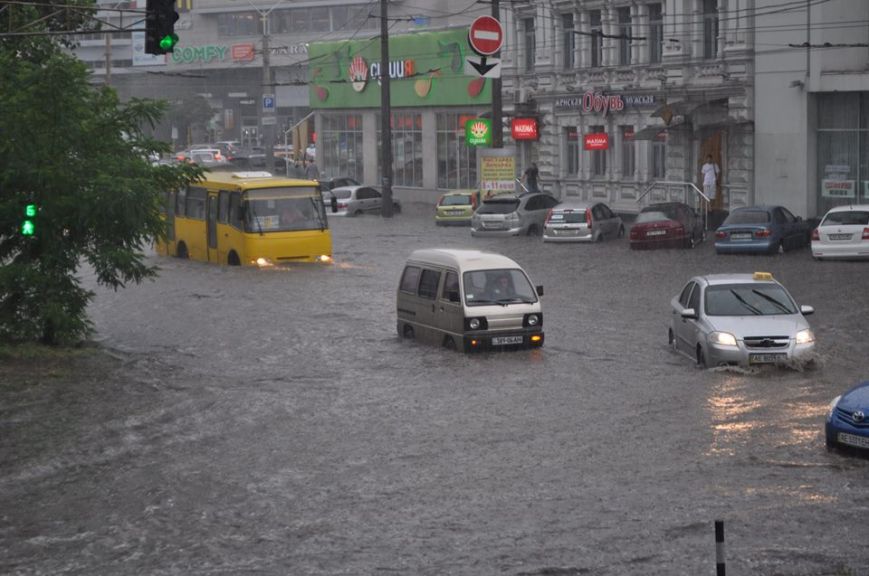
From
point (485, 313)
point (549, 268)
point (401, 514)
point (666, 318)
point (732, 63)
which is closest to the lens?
point (401, 514)

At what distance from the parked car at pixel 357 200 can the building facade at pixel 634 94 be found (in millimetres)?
6382

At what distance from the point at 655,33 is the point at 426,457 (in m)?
37.9

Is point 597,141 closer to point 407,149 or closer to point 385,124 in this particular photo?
point 385,124

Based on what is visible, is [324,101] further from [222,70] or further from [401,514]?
[401,514]

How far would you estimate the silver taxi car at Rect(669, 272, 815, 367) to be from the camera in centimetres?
2127

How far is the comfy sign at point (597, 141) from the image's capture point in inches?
2128

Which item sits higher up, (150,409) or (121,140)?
(121,140)

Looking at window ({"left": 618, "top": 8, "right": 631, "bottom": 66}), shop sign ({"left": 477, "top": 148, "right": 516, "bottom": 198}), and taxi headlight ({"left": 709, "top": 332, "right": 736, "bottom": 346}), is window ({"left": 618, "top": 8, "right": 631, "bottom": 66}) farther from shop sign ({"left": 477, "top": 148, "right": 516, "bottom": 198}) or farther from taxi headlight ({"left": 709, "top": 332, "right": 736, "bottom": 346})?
taxi headlight ({"left": 709, "top": 332, "right": 736, "bottom": 346})

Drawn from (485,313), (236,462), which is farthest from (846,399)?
(485,313)

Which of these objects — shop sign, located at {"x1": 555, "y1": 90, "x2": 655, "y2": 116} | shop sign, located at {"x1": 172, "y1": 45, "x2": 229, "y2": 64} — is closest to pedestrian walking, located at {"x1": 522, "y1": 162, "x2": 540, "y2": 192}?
shop sign, located at {"x1": 555, "y1": 90, "x2": 655, "y2": 116}

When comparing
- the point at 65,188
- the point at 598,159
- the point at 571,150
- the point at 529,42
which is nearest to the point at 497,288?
the point at 65,188

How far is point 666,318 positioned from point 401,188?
141 ft

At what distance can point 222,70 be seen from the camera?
408 feet

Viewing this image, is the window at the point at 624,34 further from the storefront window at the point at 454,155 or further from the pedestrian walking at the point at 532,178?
the storefront window at the point at 454,155
